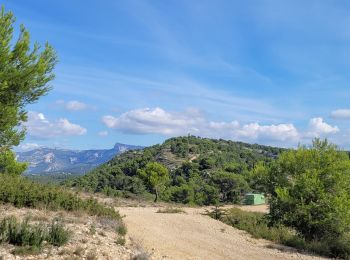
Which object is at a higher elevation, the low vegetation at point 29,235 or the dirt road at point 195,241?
the low vegetation at point 29,235

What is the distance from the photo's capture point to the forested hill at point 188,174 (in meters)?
65.8

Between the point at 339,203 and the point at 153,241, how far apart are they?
8.97 m

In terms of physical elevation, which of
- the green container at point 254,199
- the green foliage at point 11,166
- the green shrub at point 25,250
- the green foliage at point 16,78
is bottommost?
the green container at point 254,199

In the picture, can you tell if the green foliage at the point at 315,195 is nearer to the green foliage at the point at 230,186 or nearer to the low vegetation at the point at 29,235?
the low vegetation at the point at 29,235

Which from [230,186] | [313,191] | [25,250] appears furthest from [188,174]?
[25,250]

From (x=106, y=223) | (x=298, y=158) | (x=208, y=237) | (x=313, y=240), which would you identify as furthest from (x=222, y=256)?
(x=298, y=158)

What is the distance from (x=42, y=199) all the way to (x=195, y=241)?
6.96 meters

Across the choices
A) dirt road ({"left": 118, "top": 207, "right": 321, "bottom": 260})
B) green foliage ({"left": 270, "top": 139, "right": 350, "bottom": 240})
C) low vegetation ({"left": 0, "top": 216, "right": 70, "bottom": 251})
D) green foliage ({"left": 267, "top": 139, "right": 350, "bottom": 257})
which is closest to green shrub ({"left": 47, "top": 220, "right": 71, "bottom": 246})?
low vegetation ({"left": 0, "top": 216, "right": 70, "bottom": 251})

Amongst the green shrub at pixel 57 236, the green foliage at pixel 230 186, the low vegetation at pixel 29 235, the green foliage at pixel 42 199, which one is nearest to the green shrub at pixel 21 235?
the low vegetation at pixel 29 235

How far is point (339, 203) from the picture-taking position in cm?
1911

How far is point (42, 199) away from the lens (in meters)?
18.2

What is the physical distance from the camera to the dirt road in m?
15.2

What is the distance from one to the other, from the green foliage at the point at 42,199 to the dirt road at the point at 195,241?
6.24ft

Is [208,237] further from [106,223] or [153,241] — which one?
[106,223]
